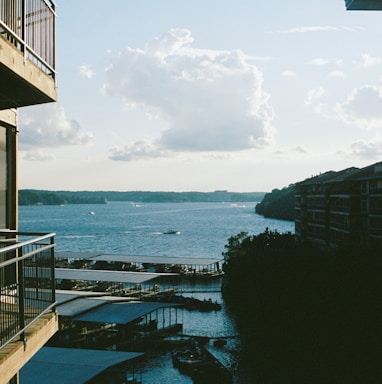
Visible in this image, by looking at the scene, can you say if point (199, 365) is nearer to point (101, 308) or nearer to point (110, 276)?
point (101, 308)

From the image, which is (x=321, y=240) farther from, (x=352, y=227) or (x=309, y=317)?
(x=309, y=317)

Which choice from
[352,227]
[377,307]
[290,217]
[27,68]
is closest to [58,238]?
[290,217]

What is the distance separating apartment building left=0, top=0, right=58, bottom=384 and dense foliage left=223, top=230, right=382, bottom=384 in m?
22.9

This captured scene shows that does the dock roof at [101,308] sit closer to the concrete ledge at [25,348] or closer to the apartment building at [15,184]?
the apartment building at [15,184]

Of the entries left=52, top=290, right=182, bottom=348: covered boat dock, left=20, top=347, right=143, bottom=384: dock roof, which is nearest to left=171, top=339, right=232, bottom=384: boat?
left=52, top=290, right=182, bottom=348: covered boat dock

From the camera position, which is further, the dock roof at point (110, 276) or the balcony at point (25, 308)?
the dock roof at point (110, 276)

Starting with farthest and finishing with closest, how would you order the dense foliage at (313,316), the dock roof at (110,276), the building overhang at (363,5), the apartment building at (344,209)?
the dock roof at (110,276)
the apartment building at (344,209)
the building overhang at (363,5)
the dense foliage at (313,316)

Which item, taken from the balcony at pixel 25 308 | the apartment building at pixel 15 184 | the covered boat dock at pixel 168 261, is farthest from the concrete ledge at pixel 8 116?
the covered boat dock at pixel 168 261

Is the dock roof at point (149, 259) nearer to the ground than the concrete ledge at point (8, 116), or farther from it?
nearer to the ground

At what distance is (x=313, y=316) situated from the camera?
37312 mm

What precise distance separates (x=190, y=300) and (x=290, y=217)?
149 metres

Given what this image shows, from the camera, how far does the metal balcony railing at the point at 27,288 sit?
5.20 metres

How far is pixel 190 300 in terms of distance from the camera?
48.8 m

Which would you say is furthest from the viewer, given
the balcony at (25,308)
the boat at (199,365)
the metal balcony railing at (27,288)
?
the boat at (199,365)
